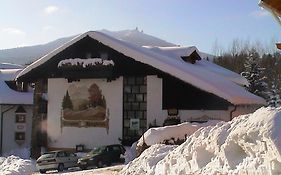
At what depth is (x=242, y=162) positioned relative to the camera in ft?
25.9

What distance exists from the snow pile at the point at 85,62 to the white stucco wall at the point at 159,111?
2.72 meters

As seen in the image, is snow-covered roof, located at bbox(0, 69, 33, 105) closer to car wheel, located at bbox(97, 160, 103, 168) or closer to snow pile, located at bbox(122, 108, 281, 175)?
car wheel, located at bbox(97, 160, 103, 168)

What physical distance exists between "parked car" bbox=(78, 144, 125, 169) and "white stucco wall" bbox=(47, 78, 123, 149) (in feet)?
11.8

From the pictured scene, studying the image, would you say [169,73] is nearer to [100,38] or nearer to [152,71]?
[152,71]

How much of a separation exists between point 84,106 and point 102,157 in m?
6.36

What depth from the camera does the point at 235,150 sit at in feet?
27.7

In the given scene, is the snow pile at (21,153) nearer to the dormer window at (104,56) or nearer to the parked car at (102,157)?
the dormer window at (104,56)

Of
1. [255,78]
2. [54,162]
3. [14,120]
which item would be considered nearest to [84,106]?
[54,162]

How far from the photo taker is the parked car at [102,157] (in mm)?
23625

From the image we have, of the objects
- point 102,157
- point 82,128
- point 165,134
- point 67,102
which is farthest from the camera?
point 67,102

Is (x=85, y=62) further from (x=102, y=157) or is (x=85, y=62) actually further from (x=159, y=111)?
(x=102, y=157)

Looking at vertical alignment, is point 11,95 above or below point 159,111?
above

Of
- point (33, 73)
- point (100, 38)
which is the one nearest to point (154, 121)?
point (100, 38)

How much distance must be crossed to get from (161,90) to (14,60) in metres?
72.3
